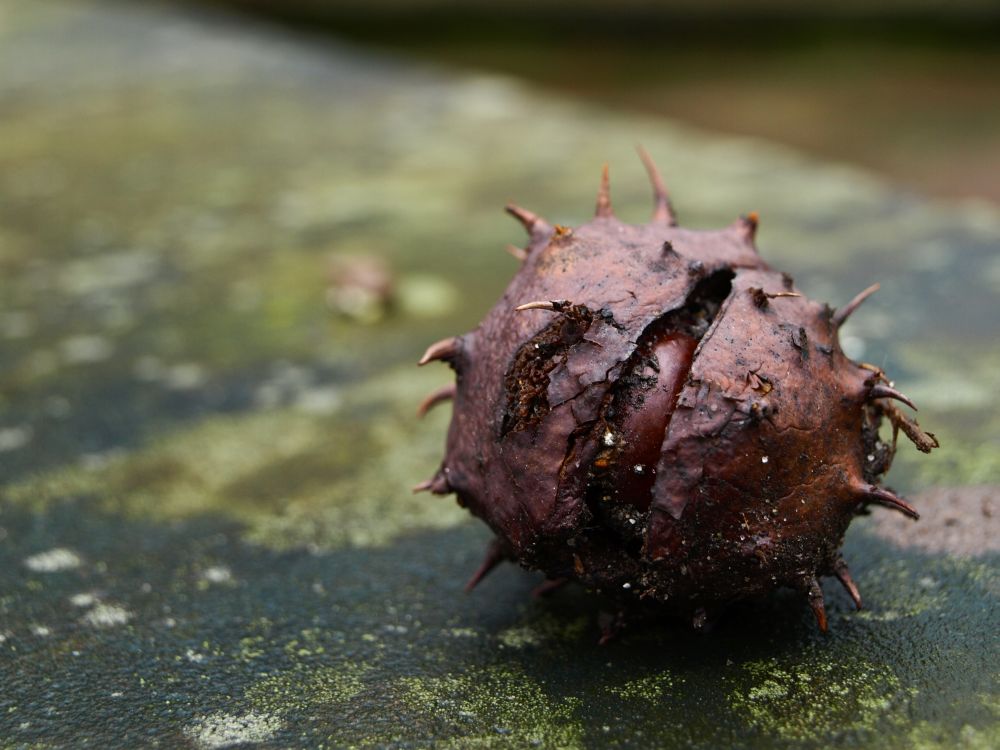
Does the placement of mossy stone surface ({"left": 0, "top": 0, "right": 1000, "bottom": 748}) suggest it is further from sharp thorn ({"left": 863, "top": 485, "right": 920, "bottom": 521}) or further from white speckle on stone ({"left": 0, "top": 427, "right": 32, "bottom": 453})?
sharp thorn ({"left": 863, "top": 485, "right": 920, "bottom": 521})

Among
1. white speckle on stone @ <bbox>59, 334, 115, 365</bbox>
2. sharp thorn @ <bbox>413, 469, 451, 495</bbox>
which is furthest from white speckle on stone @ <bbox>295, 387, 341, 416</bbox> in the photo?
sharp thorn @ <bbox>413, 469, 451, 495</bbox>

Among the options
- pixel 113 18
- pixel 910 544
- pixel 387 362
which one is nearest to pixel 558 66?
pixel 113 18

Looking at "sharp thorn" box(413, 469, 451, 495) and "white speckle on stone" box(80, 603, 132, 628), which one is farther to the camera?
"white speckle on stone" box(80, 603, 132, 628)

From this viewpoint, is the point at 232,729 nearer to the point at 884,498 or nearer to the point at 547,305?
the point at 547,305

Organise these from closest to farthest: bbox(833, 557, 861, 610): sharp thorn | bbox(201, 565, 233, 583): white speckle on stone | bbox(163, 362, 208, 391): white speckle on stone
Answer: bbox(833, 557, 861, 610): sharp thorn → bbox(201, 565, 233, 583): white speckle on stone → bbox(163, 362, 208, 391): white speckle on stone

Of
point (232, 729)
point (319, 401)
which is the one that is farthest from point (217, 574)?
point (319, 401)

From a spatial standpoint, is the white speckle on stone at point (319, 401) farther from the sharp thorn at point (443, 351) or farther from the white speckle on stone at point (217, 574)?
the sharp thorn at point (443, 351)

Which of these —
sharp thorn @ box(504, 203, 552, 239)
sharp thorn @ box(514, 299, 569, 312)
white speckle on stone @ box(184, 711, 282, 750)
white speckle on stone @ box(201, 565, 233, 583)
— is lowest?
white speckle on stone @ box(201, 565, 233, 583)
